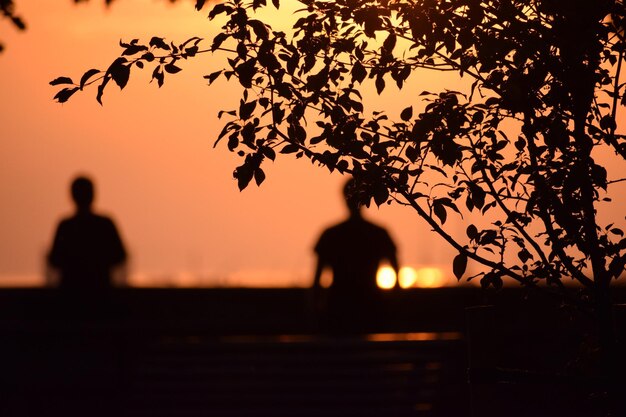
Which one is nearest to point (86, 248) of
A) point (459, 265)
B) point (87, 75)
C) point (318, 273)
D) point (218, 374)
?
point (218, 374)

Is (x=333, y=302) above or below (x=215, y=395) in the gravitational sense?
above

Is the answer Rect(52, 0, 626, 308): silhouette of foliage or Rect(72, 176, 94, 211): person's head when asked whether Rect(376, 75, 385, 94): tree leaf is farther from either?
Rect(72, 176, 94, 211): person's head

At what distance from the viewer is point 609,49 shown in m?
4.68

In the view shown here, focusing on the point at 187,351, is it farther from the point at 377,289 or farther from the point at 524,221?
the point at 524,221

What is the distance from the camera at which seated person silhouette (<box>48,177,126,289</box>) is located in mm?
10258

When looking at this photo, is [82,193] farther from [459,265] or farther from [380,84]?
[459,265]

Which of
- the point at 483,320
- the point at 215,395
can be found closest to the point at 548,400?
the point at 483,320

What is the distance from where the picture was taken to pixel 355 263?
421 inches

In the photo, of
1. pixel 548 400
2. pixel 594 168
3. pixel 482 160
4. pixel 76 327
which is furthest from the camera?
pixel 76 327

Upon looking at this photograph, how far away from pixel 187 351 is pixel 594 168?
6147 millimetres

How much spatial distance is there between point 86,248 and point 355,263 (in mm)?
2210

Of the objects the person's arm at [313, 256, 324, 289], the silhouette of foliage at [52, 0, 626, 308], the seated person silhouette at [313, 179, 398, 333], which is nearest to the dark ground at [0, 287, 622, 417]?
the seated person silhouette at [313, 179, 398, 333]

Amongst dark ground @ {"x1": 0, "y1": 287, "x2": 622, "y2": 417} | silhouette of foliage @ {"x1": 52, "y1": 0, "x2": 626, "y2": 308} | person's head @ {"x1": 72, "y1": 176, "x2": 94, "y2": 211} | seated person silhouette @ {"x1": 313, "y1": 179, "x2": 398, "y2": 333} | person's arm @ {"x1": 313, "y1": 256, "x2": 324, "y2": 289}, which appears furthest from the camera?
person's arm @ {"x1": 313, "y1": 256, "x2": 324, "y2": 289}

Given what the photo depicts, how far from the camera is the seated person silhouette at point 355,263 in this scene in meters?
10.7
